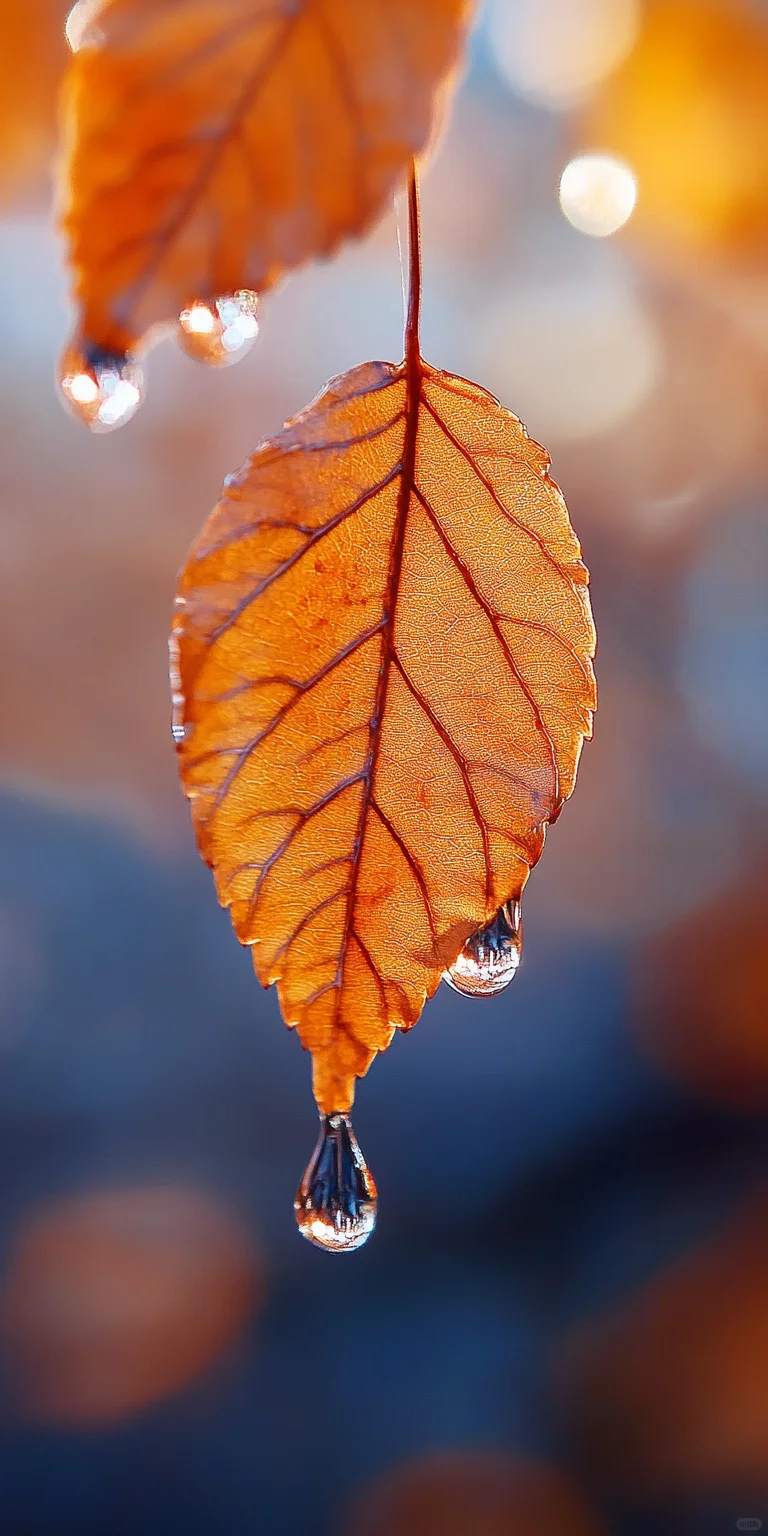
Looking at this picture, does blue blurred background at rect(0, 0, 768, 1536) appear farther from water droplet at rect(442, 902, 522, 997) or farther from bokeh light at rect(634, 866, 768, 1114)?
water droplet at rect(442, 902, 522, 997)

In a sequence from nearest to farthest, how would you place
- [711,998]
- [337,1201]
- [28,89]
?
[337,1201], [28,89], [711,998]

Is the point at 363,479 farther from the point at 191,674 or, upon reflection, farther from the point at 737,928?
the point at 737,928

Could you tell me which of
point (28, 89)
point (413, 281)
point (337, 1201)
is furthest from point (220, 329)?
point (28, 89)

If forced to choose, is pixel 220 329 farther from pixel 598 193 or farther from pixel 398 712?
pixel 598 193

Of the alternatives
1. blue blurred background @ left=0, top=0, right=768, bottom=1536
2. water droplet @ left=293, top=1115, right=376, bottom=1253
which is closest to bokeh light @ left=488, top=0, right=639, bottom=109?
blue blurred background @ left=0, top=0, right=768, bottom=1536

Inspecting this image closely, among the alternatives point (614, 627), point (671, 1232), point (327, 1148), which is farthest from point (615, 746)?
point (327, 1148)

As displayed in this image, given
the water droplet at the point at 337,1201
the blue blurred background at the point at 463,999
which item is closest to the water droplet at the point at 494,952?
the water droplet at the point at 337,1201

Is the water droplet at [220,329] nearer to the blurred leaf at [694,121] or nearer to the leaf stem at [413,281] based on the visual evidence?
the leaf stem at [413,281]
